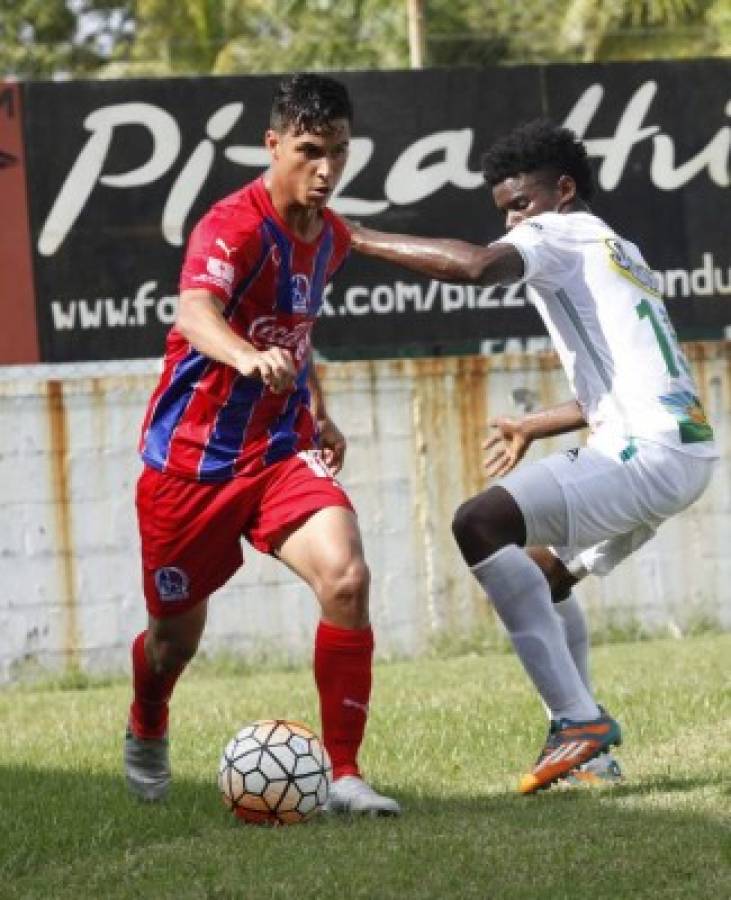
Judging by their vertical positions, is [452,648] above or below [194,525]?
below

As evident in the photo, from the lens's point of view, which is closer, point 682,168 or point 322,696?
point 322,696

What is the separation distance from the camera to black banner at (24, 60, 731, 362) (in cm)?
1382

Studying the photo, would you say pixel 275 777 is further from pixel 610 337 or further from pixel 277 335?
pixel 610 337

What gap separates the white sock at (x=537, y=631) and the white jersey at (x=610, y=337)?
0.54 metres

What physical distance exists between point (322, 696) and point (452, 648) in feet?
22.9

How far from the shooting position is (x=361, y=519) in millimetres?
14008

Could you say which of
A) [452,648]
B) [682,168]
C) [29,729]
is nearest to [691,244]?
[682,168]

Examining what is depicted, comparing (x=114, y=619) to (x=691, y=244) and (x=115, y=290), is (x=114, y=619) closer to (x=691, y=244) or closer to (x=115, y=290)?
(x=115, y=290)

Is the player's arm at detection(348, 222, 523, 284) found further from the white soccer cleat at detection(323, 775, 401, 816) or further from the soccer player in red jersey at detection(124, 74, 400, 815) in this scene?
the white soccer cleat at detection(323, 775, 401, 816)

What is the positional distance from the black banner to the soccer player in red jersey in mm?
6448

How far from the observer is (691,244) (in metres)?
14.6

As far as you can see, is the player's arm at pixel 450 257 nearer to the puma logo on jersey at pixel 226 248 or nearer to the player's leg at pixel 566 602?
the puma logo on jersey at pixel 226 248

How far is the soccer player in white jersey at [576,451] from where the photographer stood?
292 inches

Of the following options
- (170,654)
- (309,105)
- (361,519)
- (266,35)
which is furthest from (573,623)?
(266,35)
